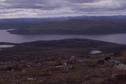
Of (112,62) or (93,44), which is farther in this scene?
(93,44)

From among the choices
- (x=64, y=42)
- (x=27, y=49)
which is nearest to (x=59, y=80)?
(x=27, y=49)

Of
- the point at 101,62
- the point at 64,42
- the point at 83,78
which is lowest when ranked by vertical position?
the point at 64,42

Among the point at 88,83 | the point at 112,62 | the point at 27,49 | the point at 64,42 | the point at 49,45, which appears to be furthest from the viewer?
the point at 64,42

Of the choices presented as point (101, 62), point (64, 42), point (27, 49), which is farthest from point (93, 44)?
point (101, 62)

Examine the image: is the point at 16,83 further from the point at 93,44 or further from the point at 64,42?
the point at 64,42

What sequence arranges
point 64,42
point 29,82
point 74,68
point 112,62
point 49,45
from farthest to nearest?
point 64,42
point 49,45
point 112,62
point 74,68
point 29,82

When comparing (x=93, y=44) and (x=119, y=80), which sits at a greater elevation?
(x=119, y=80)

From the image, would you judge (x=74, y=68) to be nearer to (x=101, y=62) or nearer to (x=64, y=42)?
(x=101, y=62)

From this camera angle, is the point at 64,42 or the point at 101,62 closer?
the point at 101,62

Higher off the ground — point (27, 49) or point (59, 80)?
point (59, 80)
